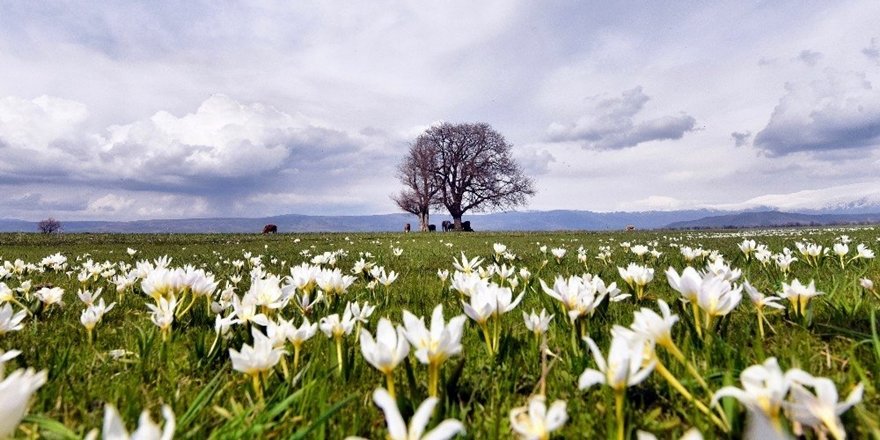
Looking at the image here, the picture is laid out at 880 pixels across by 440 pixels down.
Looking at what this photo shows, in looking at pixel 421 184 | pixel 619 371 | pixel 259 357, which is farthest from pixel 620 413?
pixel 421 184

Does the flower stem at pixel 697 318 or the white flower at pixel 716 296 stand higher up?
the white flower at pixel 716 296

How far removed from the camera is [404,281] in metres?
6.69

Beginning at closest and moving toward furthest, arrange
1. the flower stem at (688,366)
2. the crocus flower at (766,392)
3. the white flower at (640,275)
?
the crocus flower at (766,392)
the flower stem at (688,366)
the white flower at (640,275)

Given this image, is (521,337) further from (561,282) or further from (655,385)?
(655,385)

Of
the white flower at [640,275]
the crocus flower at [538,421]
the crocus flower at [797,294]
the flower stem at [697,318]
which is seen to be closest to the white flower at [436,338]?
the crocus flower at [538,421]

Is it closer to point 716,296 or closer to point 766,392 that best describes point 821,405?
point 766,392

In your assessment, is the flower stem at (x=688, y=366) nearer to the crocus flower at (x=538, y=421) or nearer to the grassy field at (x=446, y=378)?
the grassy field at (x=446, y=378)

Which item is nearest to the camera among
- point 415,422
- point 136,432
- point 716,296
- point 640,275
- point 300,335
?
point 136,432

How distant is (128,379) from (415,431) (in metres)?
2.12

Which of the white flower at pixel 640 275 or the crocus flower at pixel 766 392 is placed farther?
the white flower at pixel 640 275

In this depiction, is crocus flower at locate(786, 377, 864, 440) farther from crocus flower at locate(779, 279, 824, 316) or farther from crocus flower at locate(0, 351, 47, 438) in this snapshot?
crocus flower at locate(779, 279, 824, 316)

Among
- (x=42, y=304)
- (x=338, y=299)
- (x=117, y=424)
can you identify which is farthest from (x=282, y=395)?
(x=42, y=304)

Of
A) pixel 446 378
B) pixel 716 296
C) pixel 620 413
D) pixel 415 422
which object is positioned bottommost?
pixel 446 378

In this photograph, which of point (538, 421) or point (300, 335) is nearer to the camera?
point (538, 421)
